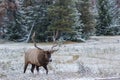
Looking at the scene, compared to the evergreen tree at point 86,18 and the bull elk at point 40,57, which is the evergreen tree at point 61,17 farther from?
the bull elk at point 40,57

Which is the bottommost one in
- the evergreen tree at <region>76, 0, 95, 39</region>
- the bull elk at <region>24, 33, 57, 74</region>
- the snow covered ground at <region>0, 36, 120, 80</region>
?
the evergreen tree at <region>76, 0, 95, 39</region>

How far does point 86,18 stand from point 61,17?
6456 mm

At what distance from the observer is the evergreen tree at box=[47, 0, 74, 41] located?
52281 millimetres

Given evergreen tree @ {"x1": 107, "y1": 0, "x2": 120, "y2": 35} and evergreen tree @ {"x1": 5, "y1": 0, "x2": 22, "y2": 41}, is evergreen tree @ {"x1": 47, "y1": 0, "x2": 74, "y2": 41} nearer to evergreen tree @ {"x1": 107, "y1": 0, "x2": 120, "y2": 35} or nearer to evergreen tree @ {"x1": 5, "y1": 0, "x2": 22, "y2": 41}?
evergreen tree @ {"x1": 5, "y1": 0, "x2": 22, "y2": 41}

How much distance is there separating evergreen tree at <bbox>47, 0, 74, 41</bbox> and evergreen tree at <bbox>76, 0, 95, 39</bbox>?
4433mm

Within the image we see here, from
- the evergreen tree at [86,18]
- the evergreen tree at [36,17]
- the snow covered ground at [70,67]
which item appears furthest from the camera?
the evergreen tree at [86,18]

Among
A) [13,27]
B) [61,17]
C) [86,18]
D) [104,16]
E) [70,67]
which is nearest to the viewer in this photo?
[70,67]

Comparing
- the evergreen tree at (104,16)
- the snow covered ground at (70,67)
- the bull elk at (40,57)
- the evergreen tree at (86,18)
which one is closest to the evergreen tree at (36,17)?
the evergreen tree at (86,18)

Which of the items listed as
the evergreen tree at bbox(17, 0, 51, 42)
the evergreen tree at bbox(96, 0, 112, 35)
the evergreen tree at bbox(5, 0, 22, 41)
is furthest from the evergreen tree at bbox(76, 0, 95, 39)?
the evergreen tree at bbox(96, 0, 112, 35)

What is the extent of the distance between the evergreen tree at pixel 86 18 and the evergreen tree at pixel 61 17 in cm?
443

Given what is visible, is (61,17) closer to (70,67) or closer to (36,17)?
(36,17)

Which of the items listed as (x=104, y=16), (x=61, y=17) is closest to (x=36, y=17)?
(x=61, y=17)

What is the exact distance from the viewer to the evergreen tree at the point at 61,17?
52281 millimetres

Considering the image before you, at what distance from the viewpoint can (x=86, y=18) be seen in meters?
58.5
